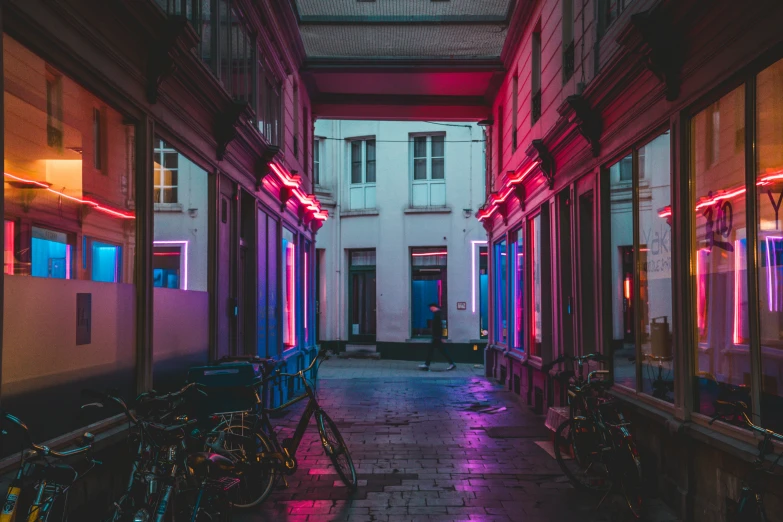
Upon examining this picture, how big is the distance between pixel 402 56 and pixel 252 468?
10749 millimetres

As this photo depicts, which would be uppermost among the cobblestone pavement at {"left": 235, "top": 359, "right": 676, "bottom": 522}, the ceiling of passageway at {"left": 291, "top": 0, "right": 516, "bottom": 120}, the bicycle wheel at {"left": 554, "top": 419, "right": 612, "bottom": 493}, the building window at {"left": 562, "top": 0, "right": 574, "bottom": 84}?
the ceiling of passageway at {"left": 291, "top": 0, "right": 516, "bottom": 120}

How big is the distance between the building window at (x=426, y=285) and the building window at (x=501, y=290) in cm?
629

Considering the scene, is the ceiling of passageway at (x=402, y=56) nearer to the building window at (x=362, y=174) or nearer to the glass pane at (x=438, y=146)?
the glass pane at (x=438, y=146)

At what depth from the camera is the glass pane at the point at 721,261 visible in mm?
5547

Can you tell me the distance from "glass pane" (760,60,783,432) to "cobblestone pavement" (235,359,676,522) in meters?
1.71

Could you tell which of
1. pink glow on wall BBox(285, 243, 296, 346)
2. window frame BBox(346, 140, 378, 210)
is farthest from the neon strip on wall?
pink glow on wall BBox(285, 243, 296, 346)

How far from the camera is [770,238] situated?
5.10 m

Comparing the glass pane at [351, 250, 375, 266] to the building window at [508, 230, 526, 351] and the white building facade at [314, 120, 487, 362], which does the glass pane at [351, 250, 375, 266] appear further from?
the building window at [508, 230, 526, 351]

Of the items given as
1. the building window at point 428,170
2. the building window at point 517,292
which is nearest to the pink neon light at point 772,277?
the building window at point 517,292

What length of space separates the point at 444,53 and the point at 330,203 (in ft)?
37.1

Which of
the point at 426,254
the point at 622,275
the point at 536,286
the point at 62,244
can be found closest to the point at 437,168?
the point at 426,254

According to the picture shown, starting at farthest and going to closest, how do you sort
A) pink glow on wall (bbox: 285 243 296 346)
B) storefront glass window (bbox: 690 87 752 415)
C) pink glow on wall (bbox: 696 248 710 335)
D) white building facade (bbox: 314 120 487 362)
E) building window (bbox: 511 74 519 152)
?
white building facade (bbox: 314 120 487 362), pink glow on wall (bbox: 285 243 296 346), building window (bbox: 511 74 519 152), pink glow on wall (bbox: 696 248 710 335), storefront glass window (bbox: 690 87 752 415)

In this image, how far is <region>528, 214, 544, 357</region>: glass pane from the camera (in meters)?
12.9

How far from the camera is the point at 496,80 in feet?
54.9
